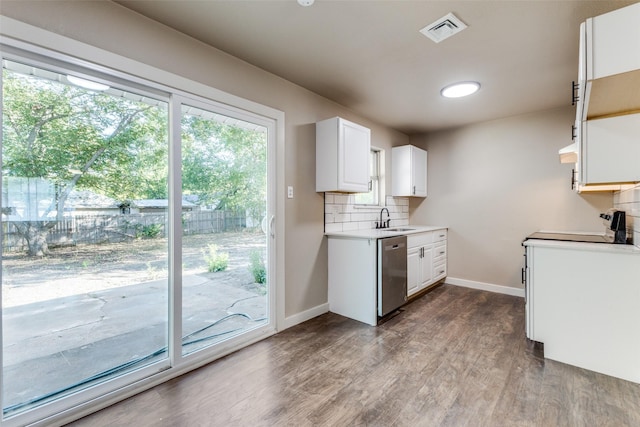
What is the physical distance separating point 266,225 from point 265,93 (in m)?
1.21

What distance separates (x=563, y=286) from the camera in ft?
6.91

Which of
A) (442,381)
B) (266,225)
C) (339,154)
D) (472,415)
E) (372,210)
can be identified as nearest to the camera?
(472,415)

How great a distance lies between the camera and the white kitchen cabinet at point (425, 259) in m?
3.39

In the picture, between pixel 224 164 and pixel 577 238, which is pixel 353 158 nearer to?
pixel 224 164

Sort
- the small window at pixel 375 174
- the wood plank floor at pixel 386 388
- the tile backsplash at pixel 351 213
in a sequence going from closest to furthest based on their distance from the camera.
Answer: the wood plank floor at pixel 386 388
the tile backsplash at pixel 351 213
the small window at pixel 375 174

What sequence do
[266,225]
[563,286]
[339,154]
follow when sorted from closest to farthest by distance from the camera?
[563,286]
[266,225]
[339,154]

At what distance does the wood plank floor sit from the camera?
155 cm

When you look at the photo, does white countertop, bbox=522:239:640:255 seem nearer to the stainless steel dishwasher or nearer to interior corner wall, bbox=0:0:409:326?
the stainless steel dishwasher

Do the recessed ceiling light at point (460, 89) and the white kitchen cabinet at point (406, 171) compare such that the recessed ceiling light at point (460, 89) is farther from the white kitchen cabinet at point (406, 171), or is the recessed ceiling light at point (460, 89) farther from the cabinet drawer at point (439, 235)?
the cabinet drawer at point (439, 235)

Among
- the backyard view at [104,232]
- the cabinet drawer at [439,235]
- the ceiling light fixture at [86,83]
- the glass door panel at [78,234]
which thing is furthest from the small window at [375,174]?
the ceiling light fixture at [86,83]

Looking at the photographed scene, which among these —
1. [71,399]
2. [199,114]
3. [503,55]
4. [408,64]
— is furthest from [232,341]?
[503,55]

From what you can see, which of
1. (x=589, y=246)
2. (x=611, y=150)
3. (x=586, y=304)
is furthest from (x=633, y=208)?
(x=586, y=304)

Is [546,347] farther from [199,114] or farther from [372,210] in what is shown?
[199,114]

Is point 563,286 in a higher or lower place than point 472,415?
higher
